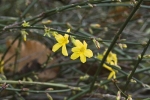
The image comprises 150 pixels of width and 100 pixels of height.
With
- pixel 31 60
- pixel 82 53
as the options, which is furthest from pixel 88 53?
pixel 31 60

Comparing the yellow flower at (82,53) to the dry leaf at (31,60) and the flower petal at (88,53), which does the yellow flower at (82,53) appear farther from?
the dry leaf at (31,60)

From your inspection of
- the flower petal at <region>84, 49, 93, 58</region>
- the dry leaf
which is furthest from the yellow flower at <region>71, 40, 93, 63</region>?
the dry leaf

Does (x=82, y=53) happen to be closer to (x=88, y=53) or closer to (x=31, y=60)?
(x=88, y=53)

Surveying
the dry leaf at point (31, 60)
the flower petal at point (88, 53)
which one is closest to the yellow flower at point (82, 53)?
the flower petal at point (88, 53)

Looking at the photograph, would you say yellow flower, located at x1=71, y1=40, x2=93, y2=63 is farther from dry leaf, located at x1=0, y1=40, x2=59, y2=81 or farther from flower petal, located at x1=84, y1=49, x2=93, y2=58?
dry leaf, located at x1=0, y1=40, x2=59, y2=81

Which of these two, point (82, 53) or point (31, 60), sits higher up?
point (31, 60)

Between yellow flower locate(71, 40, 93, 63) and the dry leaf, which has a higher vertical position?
the dry leaf

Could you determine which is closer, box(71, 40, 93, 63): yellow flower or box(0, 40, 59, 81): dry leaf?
box(71, 40, 93, 63): yellow flower

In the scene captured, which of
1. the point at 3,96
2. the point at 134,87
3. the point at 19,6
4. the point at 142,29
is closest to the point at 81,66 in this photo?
the point at 134,87

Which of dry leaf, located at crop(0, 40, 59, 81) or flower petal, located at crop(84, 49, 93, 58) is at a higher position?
dry leaf, located at crop(0, 40, 59, 81)

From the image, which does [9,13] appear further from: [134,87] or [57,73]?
[134,87]

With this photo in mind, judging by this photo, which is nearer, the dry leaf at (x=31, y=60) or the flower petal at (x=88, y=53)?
the flower petal at (x=88, y=53)
